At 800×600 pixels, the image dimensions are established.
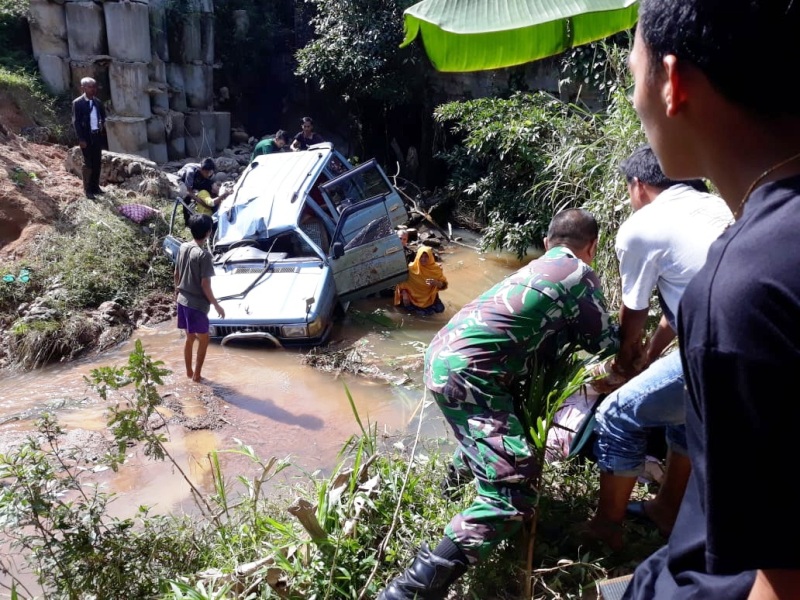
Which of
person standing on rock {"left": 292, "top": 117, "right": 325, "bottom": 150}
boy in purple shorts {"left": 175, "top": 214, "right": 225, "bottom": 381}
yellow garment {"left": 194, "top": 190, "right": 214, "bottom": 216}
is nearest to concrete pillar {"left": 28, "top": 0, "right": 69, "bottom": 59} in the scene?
person standing on rock {"left": 292, "top": 117, "right": 325, "bottom": 150}

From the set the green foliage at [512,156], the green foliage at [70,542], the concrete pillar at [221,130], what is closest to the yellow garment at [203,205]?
the green foliage at [512,156]

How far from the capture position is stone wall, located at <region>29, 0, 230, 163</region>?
13.0 meters

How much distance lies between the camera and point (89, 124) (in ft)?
30.0

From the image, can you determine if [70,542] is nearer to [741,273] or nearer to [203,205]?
[741,273]

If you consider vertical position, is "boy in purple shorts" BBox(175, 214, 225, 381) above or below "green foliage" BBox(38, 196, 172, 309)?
above

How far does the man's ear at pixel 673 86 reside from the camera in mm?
844

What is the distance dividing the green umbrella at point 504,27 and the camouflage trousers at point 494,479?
1.46 m

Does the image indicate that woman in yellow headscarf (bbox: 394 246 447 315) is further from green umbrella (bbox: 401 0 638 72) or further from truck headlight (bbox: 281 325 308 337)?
green umbrella (bbox: 401 0 638 72)

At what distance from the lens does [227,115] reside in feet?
56.0

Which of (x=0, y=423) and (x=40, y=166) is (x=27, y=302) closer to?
(x=0, y=423)

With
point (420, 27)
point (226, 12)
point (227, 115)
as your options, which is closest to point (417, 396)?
point (420, 27)

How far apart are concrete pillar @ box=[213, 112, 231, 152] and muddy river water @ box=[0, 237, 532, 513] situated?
1016cm

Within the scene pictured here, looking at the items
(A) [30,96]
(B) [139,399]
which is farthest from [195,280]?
(A) [30,96]

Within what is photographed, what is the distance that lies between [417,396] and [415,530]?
142 inches
